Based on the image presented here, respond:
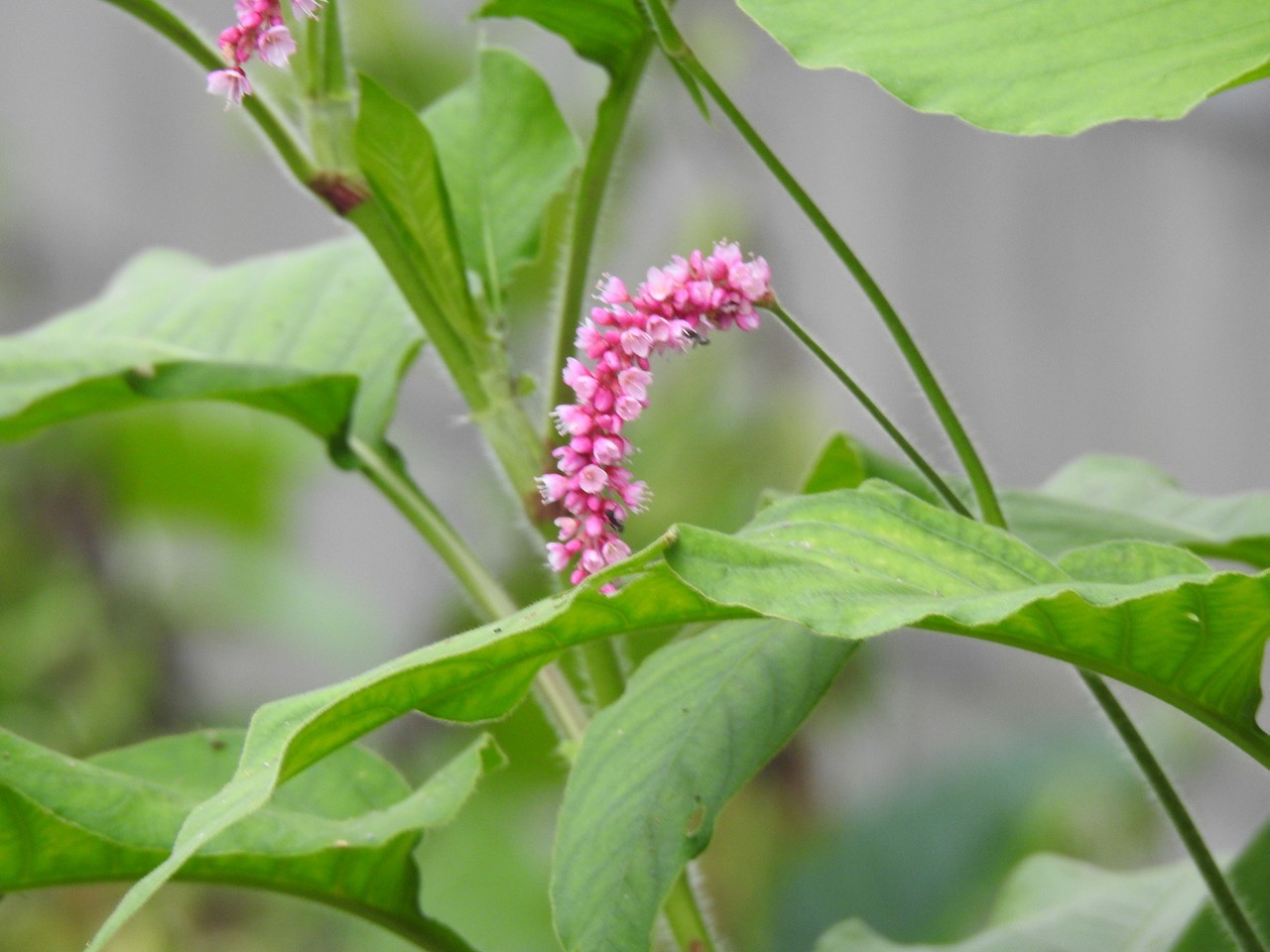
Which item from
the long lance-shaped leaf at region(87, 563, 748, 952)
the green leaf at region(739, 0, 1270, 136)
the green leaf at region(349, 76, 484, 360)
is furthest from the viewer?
the green leaf at region(349, 76, 484, 360)

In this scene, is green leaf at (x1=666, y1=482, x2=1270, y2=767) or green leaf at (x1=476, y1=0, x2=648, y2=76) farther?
green leaf at (x1=476, y1=0, x2=648, y2=76)

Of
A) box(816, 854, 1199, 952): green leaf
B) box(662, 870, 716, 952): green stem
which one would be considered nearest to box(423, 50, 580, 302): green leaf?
box(662, 870, 716, 952): green stem

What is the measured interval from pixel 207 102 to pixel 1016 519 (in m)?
2.38

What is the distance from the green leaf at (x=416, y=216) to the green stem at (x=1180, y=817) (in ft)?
0.94

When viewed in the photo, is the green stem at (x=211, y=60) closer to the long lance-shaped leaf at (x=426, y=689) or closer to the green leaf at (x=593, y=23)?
the green leaf at (x=593, y=23)

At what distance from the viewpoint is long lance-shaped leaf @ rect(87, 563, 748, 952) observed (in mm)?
326

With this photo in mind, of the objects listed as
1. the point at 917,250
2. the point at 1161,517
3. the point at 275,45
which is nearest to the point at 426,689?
the point at 275,45

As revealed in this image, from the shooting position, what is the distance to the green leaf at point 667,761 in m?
0.44

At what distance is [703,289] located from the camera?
0.46m

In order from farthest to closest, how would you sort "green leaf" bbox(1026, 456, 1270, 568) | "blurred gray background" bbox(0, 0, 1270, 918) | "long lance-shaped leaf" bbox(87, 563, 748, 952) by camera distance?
"blurred gray background" bbox(0, 0, 1270, 918)
"green leaf" bbox(1026, 456, 1270, 568)
"long lance-shaped leaf" bbox(87, 563, 748, 952)

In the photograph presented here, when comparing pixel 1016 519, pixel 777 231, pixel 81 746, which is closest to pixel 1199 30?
pixel 1016 519

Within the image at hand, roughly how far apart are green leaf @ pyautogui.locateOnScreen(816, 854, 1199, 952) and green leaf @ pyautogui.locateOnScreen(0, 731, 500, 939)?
268 mm

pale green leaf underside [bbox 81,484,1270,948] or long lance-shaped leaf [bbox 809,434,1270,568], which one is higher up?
pale green leaf underside [bbox 81,484,1270,948]

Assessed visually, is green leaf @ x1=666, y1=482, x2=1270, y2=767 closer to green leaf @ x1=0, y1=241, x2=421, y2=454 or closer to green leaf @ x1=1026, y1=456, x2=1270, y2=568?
green leaf @ x1=1026, y1=456, x2=1270, y2=568
